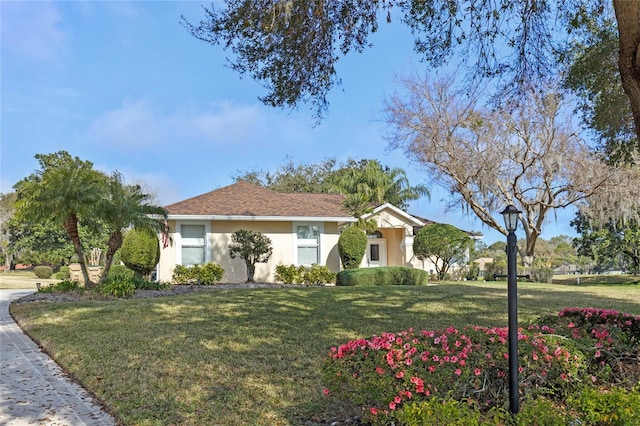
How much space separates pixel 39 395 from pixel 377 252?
69.1 ft

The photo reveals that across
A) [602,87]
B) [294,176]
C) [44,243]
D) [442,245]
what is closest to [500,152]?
[442,245]

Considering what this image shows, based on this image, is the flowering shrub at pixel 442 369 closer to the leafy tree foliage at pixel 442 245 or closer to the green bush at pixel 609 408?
the green bush at pixel 609 408

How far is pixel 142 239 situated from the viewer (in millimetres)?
17594

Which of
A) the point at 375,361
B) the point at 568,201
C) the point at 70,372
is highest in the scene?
the point at 568,201

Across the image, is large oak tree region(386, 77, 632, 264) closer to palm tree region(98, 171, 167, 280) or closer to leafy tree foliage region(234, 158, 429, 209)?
leafy tree foliage region(234, 158, 429, 209)

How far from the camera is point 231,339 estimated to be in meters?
7.48

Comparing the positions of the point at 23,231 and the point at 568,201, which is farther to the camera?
the point at 23,231

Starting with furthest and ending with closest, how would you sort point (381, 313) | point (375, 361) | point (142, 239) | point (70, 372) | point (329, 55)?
1. point (142, 239)
2. point (381, 313)
3. point (329, 55)
4. point (70, 372)
5. point (375, 361)

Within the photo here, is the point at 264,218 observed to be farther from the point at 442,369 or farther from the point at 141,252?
the point at 442,369

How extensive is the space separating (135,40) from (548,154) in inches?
732

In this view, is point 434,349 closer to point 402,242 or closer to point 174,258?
point 174,258

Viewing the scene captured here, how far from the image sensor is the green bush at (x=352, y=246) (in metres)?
18.7

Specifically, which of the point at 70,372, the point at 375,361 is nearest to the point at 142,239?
the point at 70,372

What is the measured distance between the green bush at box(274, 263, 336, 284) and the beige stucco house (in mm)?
750
